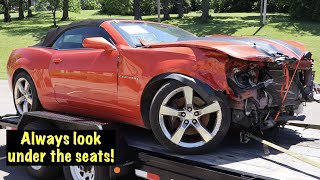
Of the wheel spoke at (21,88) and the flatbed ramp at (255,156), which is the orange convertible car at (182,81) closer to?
the flatbed ramp at (255,156)

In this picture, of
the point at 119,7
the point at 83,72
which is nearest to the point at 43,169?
the point at 83,72

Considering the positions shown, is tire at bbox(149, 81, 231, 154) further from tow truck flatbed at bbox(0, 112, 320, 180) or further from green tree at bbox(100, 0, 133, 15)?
green tree at bbox(100, 0, 133, 15)

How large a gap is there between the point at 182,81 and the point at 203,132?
513mm

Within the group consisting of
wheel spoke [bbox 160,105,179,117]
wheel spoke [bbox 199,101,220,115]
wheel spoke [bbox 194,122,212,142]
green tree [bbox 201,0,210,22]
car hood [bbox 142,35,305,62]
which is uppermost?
green tree [bbox 201,0,210,22]

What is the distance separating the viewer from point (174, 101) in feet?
13.4

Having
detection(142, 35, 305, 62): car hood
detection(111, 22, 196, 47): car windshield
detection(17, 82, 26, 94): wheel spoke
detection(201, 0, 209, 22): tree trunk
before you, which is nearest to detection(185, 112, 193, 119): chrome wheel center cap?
detection(142, 35, 305, 62): car hood

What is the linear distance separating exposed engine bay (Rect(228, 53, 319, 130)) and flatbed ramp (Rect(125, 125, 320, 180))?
0.89 feet

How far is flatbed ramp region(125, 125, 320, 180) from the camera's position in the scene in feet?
11.3

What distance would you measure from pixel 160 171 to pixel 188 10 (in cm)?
4888

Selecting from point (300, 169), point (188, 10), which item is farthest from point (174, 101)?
point (188, 10)

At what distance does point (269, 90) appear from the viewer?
4.19 metres

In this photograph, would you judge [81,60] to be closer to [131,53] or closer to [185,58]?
[131,53]

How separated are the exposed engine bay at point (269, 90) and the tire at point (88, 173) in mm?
1399

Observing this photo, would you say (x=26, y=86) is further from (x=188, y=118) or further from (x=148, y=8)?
(x=148, y=8)
